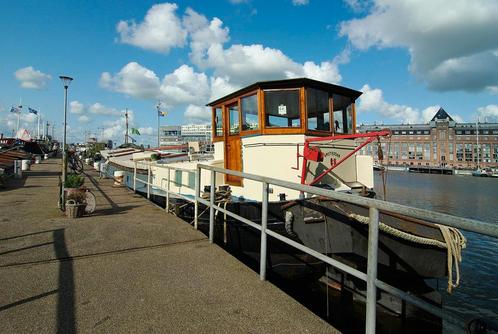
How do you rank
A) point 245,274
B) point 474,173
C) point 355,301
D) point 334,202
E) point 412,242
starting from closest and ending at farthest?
1. point 245,274
2. point 412,242
3. point 334,202
4. point 355,301
5. point 474,173

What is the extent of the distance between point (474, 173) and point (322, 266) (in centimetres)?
9645

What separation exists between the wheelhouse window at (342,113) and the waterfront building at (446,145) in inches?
3797

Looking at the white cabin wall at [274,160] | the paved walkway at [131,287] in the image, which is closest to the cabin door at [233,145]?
the white cabin wall at [274,160]

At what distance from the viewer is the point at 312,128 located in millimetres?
6641

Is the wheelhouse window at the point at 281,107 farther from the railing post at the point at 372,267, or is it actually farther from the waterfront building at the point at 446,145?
the waterfront building at the point at 446,145

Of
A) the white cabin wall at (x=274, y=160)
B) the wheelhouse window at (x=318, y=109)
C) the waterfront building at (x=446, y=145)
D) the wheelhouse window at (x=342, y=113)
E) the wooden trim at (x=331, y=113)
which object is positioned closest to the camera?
the white cabin wall at (x=274, y=160)

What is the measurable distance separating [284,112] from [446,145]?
119 m

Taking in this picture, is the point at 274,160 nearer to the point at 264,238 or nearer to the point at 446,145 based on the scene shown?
the point at 264,238

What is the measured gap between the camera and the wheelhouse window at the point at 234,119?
7.48 meters

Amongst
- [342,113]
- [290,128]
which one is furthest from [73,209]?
[342,113]

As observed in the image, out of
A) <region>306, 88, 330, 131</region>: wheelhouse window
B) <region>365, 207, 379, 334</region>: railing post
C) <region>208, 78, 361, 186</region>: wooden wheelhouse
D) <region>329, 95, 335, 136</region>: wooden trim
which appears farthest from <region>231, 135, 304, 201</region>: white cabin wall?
<region>365, 207, 379, 334</region>: railing post

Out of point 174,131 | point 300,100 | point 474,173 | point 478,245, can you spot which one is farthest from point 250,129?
point 474,173

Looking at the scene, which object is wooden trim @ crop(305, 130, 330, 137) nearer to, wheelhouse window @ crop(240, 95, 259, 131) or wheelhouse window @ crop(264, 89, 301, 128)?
wheelhouse window @ crop(264, 89, 301, 128)

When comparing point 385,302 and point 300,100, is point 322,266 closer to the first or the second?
point 385,302
